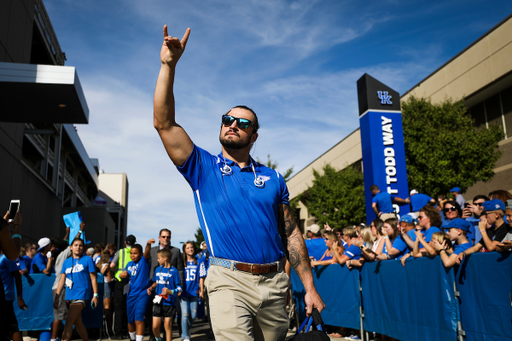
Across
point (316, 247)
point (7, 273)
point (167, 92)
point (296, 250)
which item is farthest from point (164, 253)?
point (167, 92)

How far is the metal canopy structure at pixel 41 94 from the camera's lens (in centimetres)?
1226

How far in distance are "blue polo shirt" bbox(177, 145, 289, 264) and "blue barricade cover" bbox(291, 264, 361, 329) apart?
6.19 metres

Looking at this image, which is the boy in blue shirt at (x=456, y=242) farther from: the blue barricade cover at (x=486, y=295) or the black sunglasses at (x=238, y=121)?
the black sunglasses at (x=238, y=121)

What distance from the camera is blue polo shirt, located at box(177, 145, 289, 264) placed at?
2.94 m

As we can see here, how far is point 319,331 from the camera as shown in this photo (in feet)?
9.00

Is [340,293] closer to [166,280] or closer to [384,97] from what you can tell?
[166,280]

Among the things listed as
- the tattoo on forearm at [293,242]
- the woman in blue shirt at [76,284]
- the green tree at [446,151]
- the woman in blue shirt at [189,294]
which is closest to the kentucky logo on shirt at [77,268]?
the woman in blue shirt at [76,284]

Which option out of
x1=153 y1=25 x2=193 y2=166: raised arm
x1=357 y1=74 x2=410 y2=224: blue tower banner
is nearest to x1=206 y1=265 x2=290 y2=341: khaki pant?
x1=153 y1=25 x2=193 y2=166: raised arm

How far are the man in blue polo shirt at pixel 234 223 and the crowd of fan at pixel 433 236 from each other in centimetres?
347

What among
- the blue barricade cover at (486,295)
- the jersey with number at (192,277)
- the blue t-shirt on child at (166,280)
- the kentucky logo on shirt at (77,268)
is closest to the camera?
the blue barricade cover at (486,295)

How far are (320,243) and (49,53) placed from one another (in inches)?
825

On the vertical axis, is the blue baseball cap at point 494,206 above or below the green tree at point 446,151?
below

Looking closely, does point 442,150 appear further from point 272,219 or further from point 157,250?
point 272,219

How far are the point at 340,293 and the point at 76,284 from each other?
532 cm
